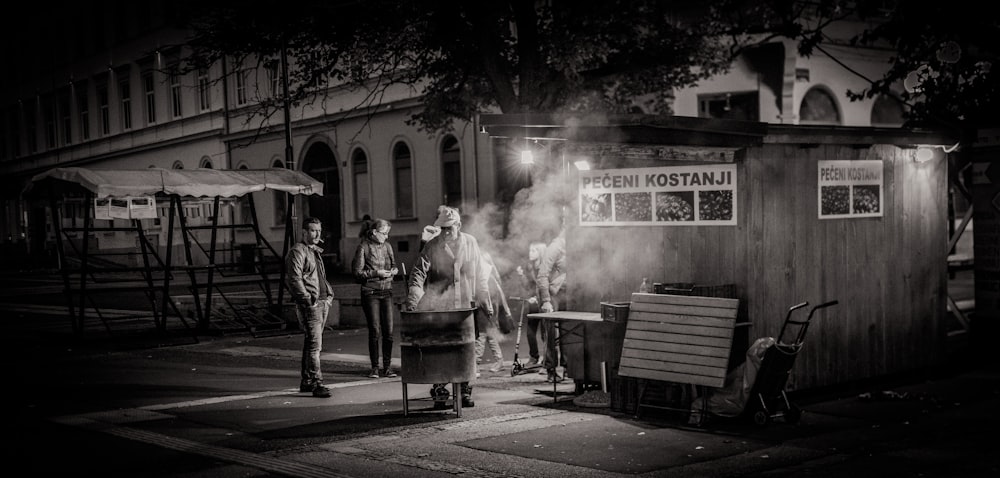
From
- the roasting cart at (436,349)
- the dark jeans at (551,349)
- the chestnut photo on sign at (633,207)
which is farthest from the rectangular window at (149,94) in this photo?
the roasting cart at (436,349)

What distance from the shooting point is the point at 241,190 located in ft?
53.7

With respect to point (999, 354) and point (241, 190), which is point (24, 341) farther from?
point (999, 354)

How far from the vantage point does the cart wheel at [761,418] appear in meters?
8.76

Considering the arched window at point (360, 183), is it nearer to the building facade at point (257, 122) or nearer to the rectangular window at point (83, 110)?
the building facade at point (257, 122)

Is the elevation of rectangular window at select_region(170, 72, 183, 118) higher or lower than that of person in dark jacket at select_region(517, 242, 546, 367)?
higher

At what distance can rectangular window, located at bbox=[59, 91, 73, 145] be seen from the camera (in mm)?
51938

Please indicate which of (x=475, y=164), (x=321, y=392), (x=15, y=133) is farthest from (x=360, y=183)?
(x=15, y=133)

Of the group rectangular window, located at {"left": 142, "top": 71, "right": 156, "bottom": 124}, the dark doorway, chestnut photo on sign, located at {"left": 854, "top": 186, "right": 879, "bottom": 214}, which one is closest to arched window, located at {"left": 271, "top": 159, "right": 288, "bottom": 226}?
the dark doorway

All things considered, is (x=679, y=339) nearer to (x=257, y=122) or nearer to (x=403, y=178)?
(x=403, y=178)

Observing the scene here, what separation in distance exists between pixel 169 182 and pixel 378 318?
17.2 feet

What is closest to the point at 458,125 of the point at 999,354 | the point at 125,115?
the point at 999,354

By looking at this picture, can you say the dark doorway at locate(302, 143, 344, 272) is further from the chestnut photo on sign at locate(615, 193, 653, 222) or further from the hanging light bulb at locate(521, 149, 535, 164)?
the chestnut photo on sign at locate(615, 193, 653, 222)

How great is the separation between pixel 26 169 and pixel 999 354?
54811 millimetres

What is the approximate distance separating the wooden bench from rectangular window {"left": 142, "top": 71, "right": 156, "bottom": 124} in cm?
3779
